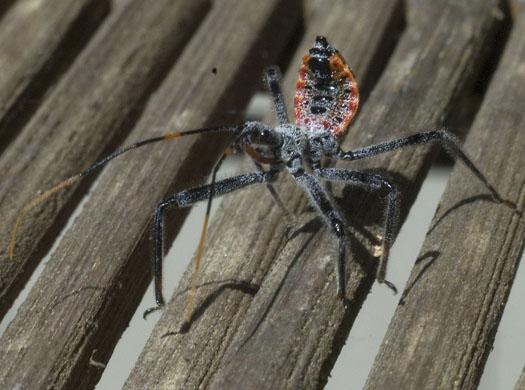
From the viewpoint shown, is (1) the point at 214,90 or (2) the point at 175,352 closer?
(2) the point at 175,352

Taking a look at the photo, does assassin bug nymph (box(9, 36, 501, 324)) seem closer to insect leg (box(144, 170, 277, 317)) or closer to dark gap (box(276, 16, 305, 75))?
insect leg (box(144, 170, 277, 317))

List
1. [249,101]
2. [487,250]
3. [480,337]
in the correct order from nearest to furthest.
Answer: [480,337], [487,250], [249,101]

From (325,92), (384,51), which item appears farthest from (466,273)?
(384,51)

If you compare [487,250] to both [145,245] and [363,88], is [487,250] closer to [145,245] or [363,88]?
[363,88]

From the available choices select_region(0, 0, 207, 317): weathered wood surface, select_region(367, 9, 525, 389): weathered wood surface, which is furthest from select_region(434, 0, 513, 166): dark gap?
select_region(0, 0, 207, 317): weathered wood surface

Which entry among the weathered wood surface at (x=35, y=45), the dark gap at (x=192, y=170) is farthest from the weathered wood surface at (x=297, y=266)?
the weathered wood surface at (x=35, y=45)

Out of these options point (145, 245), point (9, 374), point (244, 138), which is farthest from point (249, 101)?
point (9, 374)
